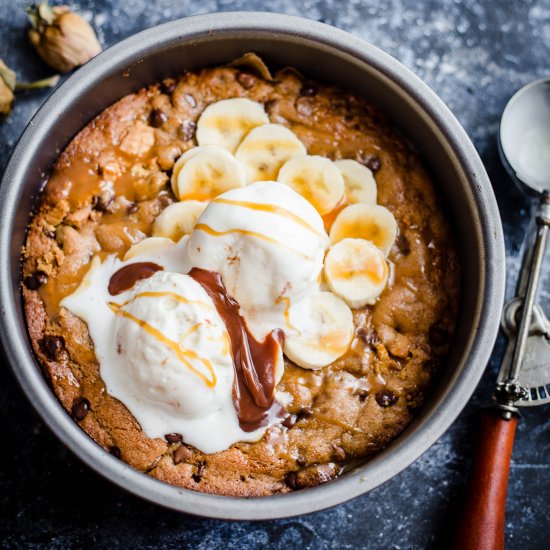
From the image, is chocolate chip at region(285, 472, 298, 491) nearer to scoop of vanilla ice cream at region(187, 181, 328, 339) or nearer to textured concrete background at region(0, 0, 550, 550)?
textured concrete background at region(0, 0, 550, 550)

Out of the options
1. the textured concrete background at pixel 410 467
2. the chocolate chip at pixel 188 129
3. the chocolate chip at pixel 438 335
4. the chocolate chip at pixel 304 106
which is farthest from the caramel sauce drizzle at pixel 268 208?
the textured concrete background at pixel 410 467

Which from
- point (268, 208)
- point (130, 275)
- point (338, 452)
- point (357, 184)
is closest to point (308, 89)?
point (357, 184)

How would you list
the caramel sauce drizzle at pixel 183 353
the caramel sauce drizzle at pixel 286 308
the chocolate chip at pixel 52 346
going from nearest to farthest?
the caramel sauce drizzle at pixel 183 353, the caramel sauce drizzle at pixel 286 308, the chocolate chip at pixel 52 346

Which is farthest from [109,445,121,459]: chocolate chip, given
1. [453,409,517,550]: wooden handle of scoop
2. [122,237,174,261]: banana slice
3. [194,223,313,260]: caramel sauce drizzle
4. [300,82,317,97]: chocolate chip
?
[300,82,317,97]: chocolate chip

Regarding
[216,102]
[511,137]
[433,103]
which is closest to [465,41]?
[511,137]

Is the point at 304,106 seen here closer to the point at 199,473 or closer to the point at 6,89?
the point at 6,89

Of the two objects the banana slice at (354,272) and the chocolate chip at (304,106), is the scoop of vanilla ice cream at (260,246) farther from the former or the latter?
the chocolate chip at (304,106)
